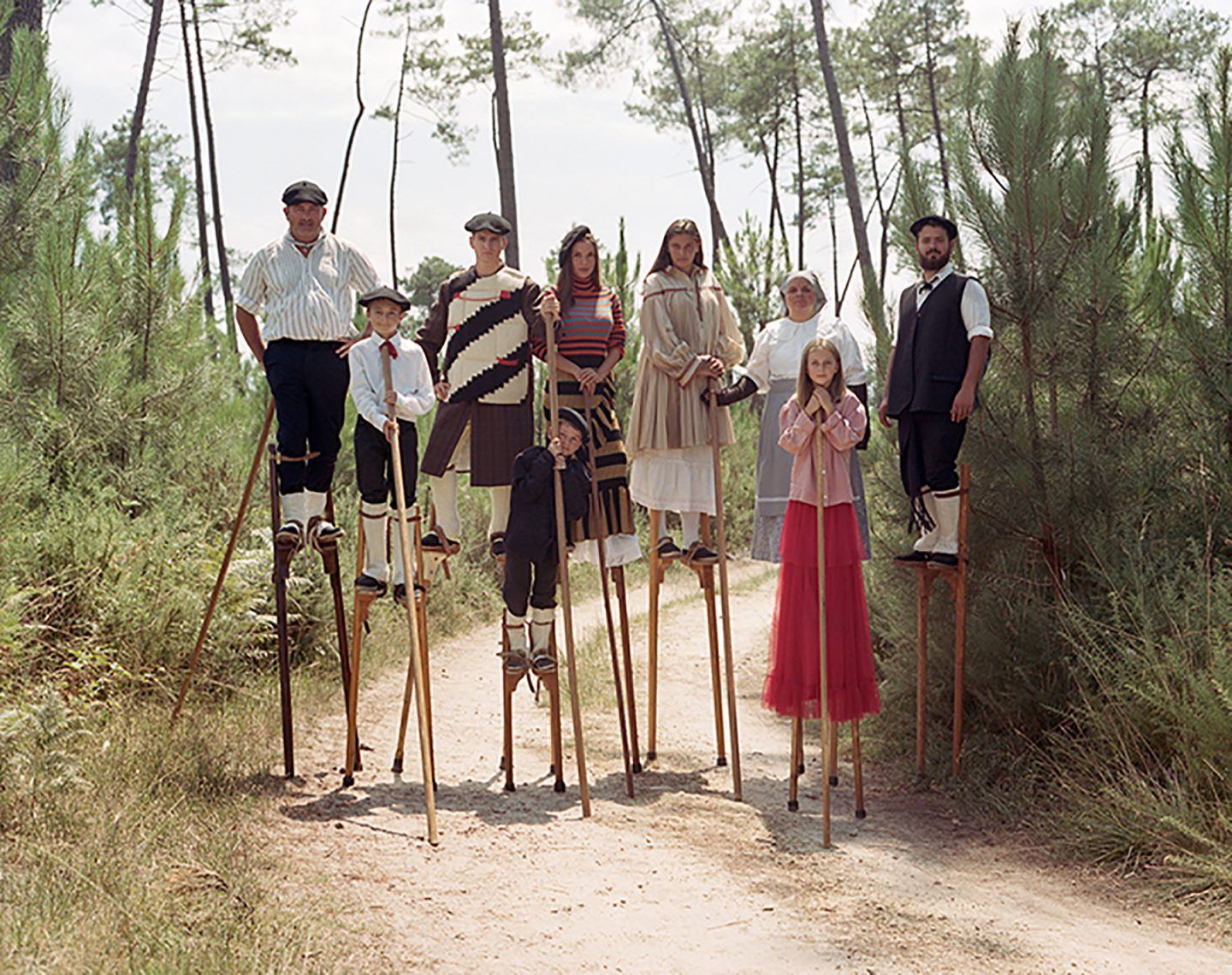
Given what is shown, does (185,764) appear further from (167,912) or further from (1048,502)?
(1048,502)

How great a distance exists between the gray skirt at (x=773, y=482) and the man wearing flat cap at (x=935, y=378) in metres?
0.46

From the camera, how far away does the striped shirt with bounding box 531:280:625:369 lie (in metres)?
6.50

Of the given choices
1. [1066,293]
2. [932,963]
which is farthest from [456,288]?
[932,963]

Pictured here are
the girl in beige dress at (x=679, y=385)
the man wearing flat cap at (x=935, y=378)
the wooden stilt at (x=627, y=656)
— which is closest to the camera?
the man wearing flat cap at (x=935, y=378)

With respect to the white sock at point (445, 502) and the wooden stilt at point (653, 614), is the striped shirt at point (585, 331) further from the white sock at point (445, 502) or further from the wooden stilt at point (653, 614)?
the wooden stilt at point (653, 614)

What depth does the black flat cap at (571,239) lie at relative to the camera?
656 cm

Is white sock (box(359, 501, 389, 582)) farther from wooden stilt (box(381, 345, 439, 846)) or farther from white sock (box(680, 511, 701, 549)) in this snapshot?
white sock (box(680, 511, 701, 549))

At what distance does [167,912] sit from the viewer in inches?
158

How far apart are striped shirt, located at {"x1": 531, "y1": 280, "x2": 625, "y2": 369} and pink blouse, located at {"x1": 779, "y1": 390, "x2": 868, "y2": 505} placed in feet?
3.26

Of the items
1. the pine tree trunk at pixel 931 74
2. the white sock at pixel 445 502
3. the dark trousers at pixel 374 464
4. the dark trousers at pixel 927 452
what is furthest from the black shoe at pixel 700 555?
the pine tree trunk at pixel 931 74

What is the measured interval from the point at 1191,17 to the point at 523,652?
73.0 ft

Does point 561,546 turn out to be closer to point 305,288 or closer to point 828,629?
point 828,629

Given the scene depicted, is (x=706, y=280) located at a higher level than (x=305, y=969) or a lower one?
higher

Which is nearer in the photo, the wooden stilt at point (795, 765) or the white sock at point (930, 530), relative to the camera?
the wooden stilt at point (795, 765)
